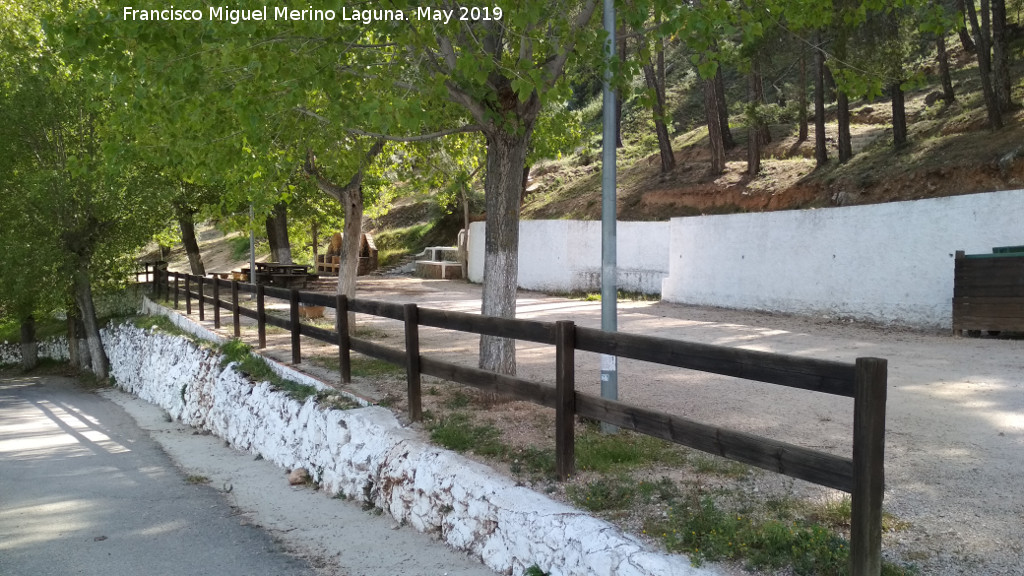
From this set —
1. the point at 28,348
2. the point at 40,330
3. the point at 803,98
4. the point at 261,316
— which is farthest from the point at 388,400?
the point at 40,330

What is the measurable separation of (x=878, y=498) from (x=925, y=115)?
81.8 feet

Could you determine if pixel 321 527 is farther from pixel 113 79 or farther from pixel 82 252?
pixel 82 252

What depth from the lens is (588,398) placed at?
4.91 metres

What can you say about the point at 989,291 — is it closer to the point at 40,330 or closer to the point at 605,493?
the point at 605,493

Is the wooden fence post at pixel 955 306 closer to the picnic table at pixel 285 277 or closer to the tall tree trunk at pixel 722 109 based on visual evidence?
the picnic table at pixel 285 277

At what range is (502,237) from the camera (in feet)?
24.8

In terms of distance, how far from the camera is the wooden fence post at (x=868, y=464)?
3.20 metres

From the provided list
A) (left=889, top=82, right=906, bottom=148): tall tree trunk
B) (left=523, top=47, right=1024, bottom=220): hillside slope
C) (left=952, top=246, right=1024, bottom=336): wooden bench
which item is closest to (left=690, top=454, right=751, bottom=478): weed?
(left=952, top=246, right=1024, bottom=336): wooden bench

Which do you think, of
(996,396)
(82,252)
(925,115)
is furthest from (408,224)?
(996,396)

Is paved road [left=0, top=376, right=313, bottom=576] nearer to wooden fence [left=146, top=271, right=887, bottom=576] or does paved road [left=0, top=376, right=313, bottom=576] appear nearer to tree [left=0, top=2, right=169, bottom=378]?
wooden fence [left=146, top=271, right=887, bottom=576]

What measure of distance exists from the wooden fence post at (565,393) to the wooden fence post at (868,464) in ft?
6.58

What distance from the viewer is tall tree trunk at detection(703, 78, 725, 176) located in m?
25.8

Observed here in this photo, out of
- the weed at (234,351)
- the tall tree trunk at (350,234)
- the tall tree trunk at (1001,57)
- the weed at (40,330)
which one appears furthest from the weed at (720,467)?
the weed at (40,330)

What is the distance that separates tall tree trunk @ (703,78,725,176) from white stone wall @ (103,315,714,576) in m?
19.6
